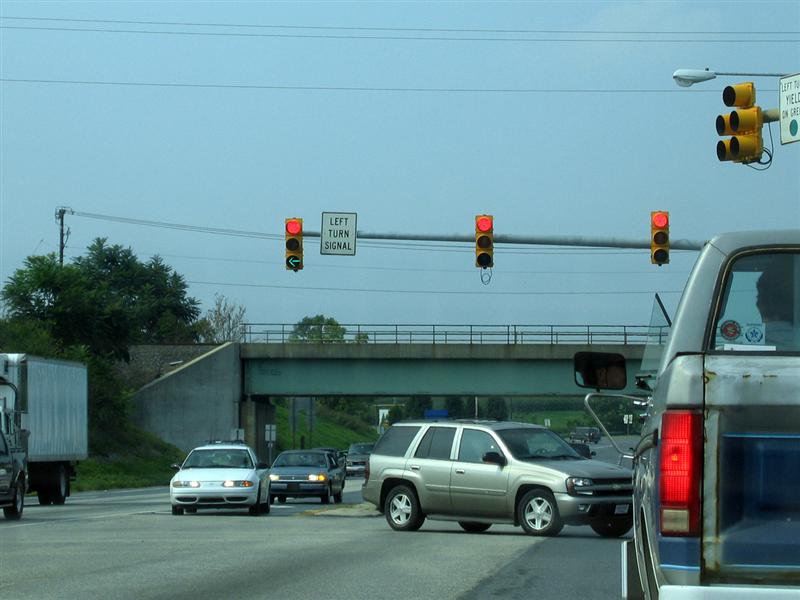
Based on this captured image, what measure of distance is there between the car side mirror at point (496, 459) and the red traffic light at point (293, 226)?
762cm

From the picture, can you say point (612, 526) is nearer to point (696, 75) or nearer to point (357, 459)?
Answer: point (696, 75)

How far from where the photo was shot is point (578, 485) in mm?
19359

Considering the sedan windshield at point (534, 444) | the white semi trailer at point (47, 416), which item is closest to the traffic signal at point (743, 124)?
the sedan windshield at point (534, 444)

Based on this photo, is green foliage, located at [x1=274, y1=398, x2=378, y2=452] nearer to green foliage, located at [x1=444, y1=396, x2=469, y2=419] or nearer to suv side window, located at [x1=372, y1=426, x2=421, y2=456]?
green foliage, located at [x1=444, y1=396, x2=469, y2=419]

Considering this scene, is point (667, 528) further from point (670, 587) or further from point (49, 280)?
point (49, 280)

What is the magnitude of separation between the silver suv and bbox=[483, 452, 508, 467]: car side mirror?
15mm

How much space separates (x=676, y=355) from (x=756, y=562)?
0.82 metres

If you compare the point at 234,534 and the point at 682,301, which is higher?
the point at 682,301

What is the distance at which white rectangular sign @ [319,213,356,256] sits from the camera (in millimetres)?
26828

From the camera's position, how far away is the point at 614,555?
16.1m

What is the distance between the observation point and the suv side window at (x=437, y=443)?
20984 millimetres

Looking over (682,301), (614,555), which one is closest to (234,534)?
(614,555)

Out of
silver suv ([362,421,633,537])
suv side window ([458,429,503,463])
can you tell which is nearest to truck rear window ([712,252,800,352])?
silver suv ([362,421,633,537])

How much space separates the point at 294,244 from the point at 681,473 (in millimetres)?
21557
